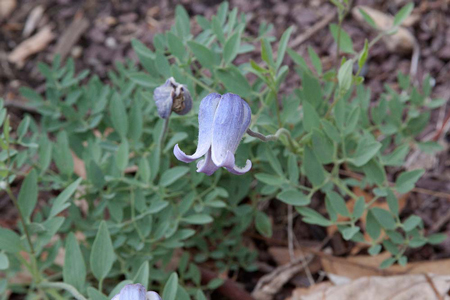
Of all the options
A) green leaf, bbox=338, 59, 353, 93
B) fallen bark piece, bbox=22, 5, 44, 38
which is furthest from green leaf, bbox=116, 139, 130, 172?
fallen bark piece, bbox=22, 5, 44, 38

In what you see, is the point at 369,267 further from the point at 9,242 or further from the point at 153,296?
the point at 9,242

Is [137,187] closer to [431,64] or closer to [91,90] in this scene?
[91,90]

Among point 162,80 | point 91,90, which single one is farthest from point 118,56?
point 162,80

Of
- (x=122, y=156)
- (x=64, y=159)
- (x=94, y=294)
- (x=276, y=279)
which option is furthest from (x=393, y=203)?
(x=64, y=159)

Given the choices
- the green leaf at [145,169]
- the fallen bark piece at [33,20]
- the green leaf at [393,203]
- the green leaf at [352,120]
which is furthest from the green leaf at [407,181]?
the fallen bark piece at [33,20]

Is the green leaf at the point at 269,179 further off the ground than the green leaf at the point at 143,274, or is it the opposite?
the green leaf at the point at 269,179

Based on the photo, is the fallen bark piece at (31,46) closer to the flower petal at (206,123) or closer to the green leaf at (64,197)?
the green leaf at (64,197)

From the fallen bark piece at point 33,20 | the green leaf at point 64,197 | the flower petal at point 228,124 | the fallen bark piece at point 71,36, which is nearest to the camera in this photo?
the flower petal at point 228,124
